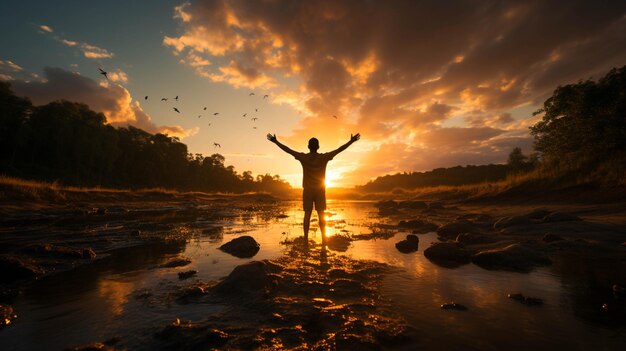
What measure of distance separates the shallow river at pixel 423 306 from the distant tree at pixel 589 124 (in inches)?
811

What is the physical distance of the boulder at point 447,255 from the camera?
6912mm

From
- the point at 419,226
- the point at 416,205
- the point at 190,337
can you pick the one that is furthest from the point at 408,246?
the point at 416,205

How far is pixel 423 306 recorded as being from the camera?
418cm

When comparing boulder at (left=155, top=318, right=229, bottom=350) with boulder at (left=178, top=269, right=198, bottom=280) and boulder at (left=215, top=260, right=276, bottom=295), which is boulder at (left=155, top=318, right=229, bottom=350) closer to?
boulder at (left=215, top=260, right=276, bottom=295)

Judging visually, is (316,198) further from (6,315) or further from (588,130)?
(588,130)

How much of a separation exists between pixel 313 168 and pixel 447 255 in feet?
14.2

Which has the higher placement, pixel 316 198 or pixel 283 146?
pixel 283 146

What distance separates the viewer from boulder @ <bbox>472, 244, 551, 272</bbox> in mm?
6289

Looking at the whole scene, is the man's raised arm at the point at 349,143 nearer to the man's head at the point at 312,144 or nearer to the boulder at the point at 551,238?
the man's head at the point at 312,144

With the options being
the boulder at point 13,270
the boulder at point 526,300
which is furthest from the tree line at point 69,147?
the boulder at point 526,300

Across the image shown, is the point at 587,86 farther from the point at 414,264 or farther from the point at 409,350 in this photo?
the point at 409,350

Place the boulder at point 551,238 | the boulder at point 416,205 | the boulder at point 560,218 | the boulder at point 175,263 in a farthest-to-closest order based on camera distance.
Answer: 1. the boulder at point 416,205
2. the boulder at point 560,218
3. the boulder at point 551,238
4. the boulder at point 175,263

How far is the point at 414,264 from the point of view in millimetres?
6742

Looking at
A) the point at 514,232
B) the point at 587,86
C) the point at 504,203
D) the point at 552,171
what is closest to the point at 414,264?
the point at 514,232
